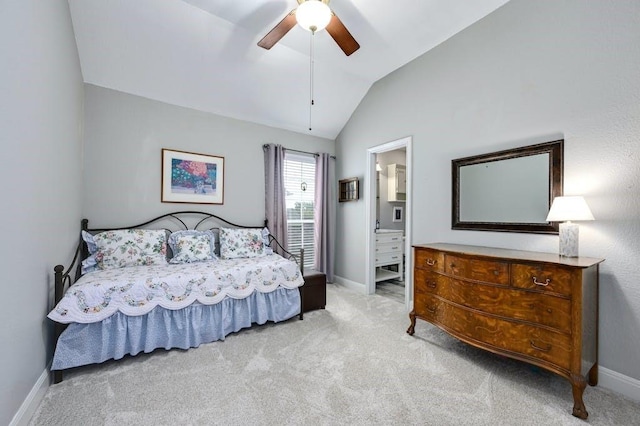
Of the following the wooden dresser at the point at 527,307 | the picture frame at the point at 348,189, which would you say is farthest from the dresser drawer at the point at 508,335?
the picture frame at the point at 348,189

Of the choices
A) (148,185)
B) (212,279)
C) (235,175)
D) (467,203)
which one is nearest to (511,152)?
(467,203)

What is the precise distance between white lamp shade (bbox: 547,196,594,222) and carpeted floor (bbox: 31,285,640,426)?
3.97ft

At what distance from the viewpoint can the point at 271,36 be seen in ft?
7.45

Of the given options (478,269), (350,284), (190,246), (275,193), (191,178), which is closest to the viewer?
(478,269)

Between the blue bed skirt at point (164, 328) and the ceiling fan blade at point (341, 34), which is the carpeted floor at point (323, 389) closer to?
the blue bed skirt at point (164, 328)

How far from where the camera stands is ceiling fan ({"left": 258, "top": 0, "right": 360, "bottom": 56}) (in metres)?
1.87

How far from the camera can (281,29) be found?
2.20 metres

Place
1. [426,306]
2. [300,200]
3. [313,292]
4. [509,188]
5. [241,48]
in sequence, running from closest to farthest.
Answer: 1. [509,188]
2. [426,306]
3. [241,48]
4. [313,292]
5. [300,200]

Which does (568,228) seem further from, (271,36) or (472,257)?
(271,36)

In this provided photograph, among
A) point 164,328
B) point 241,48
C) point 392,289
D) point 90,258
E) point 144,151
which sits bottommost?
point 392,289

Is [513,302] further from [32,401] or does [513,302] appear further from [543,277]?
[32,401]

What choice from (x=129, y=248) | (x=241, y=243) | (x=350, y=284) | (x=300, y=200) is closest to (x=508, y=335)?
(x=350, y=284)

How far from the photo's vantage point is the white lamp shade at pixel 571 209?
1.87 meters

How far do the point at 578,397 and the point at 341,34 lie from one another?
300 cm
